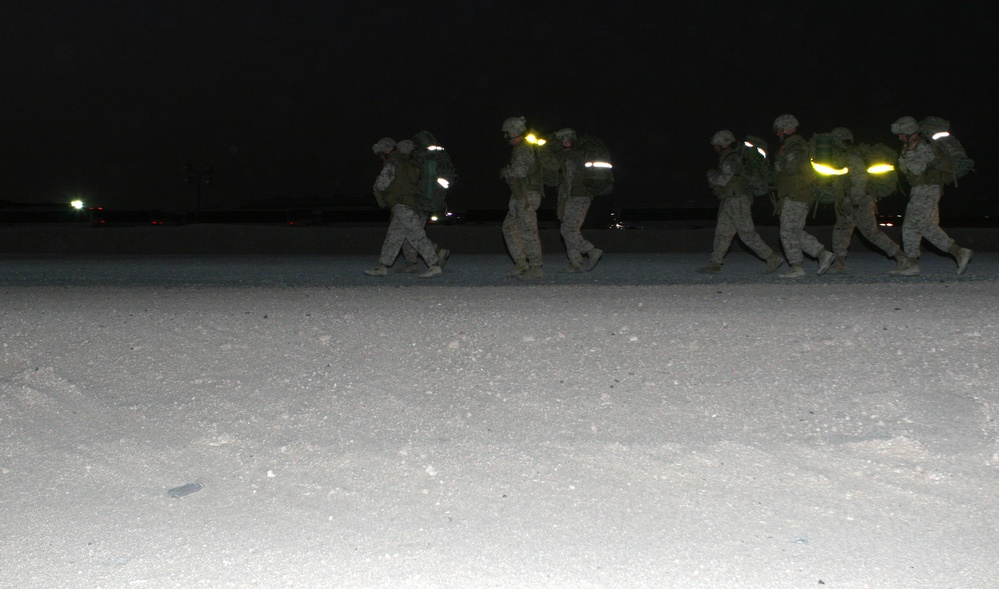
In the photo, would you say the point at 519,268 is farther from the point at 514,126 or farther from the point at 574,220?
the point at 514,126

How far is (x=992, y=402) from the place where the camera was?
14.7ft

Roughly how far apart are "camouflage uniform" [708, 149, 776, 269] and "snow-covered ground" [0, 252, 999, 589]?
309 cm

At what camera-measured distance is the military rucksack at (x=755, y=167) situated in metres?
9.49

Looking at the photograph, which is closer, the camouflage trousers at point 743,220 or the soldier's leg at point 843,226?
the camouflage trousers at point 743,220

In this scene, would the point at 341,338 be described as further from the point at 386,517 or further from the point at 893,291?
the point at 893,291

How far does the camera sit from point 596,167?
9.70 meters

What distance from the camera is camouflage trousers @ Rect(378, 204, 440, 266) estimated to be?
32.6 ft

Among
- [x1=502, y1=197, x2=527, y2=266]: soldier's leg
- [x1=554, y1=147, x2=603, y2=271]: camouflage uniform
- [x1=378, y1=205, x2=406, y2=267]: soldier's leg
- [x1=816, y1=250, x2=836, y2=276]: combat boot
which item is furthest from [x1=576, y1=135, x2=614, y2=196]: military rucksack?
[x1=816, y1=250, x2=836, y2=276]: combat boot

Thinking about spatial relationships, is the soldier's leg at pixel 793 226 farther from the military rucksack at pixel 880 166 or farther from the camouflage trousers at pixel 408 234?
the camouflage trousers at pixel 408 234

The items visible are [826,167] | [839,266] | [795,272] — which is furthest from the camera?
[839,266]

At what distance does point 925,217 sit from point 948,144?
2.59ft

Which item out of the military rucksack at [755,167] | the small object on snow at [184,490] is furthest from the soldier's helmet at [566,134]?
the small object on snow at [184,490]

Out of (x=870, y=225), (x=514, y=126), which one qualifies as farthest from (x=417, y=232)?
(x=870, y=225)

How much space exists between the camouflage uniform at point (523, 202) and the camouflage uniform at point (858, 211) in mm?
3498
